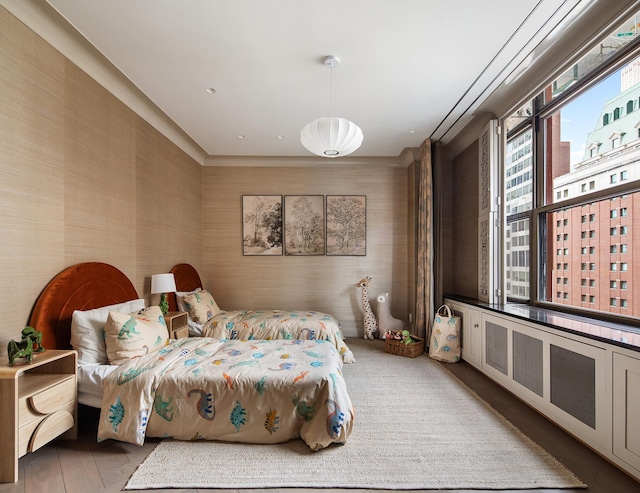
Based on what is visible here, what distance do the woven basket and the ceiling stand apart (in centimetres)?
272

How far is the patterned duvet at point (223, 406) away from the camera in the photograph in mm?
2027

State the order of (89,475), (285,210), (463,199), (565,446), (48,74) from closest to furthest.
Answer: (89,475), (565,446), (48,74), (463,199), (285,210)

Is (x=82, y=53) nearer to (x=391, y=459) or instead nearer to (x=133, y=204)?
(x=133, y=204)

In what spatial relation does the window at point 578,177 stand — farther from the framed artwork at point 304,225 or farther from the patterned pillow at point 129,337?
the patterned pillow at point 129,337

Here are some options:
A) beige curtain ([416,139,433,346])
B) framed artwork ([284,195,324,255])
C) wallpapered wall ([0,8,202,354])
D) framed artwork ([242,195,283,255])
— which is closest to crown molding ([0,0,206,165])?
wallpapered wall ([0,8,202,354])

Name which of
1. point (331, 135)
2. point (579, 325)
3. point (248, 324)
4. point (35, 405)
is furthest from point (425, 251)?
point (35, 405)

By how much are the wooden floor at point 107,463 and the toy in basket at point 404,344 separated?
153 centimetres

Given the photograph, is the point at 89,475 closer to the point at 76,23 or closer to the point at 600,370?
the point at 76,23

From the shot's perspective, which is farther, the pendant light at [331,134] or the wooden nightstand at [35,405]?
the pendant light at [331,134]

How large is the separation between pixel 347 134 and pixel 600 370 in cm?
227

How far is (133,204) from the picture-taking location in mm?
3184

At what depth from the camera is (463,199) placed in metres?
4.30

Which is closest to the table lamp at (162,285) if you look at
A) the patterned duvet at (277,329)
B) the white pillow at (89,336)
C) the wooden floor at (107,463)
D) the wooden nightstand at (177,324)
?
the wooden nightstand at (177,324)

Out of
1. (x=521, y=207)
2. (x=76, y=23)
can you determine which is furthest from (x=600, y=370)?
(x=76, y=23)
